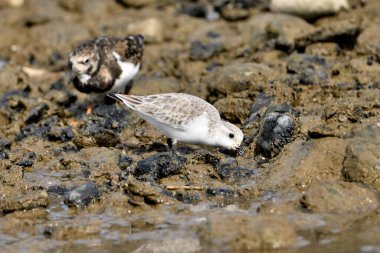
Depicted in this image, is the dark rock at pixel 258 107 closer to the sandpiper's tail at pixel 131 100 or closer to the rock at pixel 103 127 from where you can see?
the sandpiper's tail at pixel 131 100

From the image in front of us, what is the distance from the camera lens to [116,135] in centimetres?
819

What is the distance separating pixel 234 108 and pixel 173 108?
101cm

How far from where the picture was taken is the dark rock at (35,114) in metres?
9.09

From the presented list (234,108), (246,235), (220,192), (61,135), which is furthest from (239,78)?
(246,235)

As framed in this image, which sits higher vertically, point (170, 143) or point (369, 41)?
point (369, 41)

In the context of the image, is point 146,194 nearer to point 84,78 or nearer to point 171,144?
point 171,144

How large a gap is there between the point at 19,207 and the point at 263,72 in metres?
3.59

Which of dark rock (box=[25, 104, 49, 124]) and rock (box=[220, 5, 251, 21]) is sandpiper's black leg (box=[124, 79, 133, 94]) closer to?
dark rock (box=[25, 104, 49, 124])

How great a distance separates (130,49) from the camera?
9562mm

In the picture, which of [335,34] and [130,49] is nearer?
[130,49]

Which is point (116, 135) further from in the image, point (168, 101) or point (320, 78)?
point (320, 78)

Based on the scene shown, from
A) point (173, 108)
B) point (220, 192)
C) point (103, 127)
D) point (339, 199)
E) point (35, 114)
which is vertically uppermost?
point (339, 199)

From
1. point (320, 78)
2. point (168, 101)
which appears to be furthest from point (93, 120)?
point (320, 78)

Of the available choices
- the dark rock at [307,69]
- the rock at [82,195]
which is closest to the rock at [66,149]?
the rock at [82,195]
